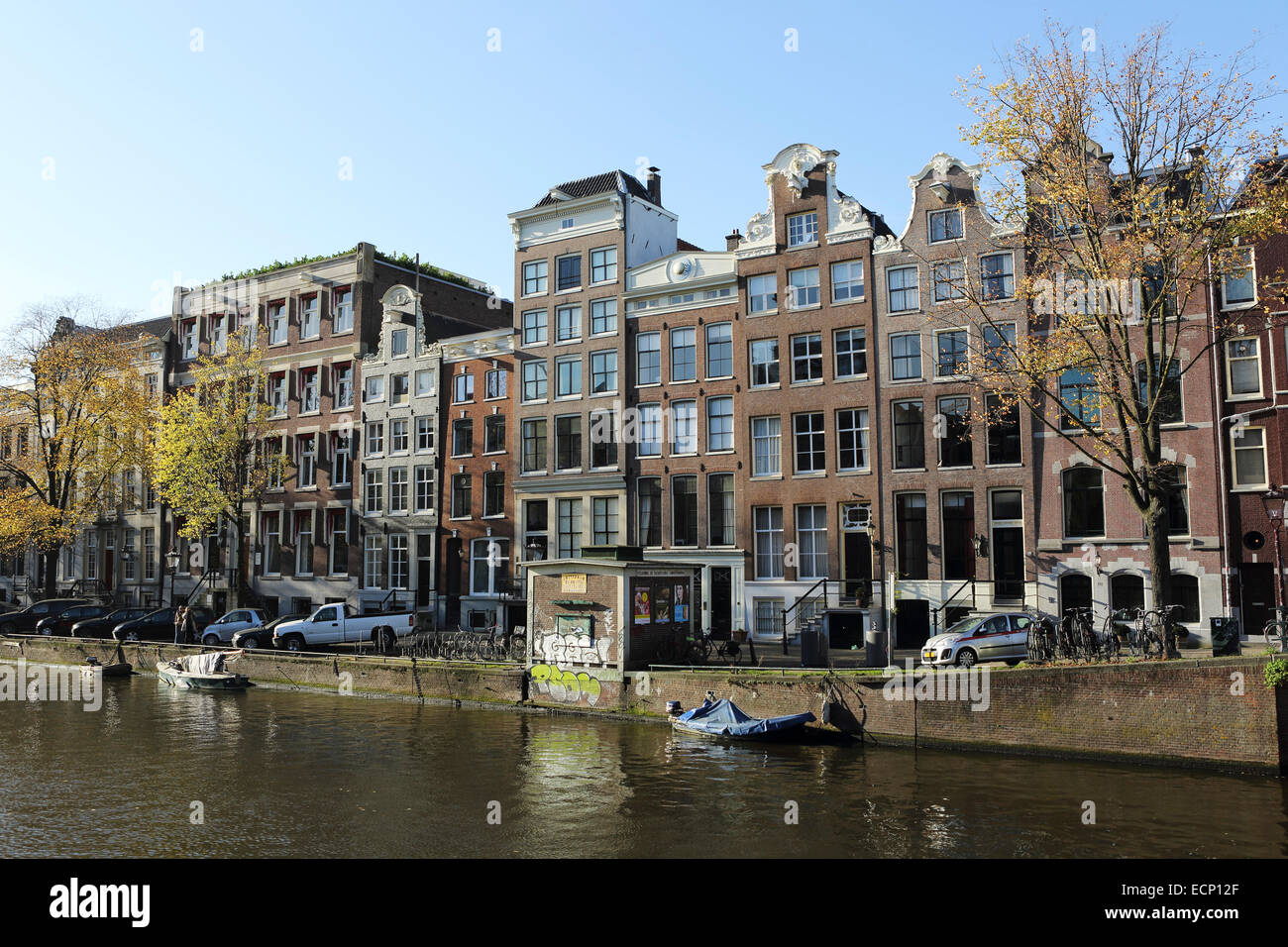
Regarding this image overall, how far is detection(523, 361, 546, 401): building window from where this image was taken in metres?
50.5

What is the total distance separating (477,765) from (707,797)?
21.6 ft

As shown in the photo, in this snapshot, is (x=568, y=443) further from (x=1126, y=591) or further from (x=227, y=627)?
(x=1126, y=591)

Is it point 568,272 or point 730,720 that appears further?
point 568,272

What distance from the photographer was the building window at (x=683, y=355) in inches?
1820

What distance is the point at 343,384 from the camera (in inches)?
2296

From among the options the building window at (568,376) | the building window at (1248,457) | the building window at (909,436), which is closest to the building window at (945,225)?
the building window at (909,436)

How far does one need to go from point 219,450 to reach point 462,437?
13389 mm

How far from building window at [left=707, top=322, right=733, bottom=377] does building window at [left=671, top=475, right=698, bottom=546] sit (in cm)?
478

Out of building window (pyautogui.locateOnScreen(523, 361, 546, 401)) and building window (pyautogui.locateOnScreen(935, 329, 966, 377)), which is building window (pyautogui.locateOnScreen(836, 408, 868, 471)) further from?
building window (pyautogui.locateOnScreen(523, 361, 546, 401))

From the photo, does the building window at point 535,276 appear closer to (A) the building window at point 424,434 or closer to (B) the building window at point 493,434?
(B) the building window at point 493,434

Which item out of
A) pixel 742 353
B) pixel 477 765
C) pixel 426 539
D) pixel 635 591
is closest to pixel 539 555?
pixel 426 539

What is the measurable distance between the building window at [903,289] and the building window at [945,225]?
1.52m

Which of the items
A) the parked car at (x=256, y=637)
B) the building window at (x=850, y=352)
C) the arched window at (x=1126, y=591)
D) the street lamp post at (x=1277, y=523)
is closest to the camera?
the street lamp post at (x=1277, y=523)

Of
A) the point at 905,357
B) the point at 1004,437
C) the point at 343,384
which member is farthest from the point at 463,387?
the point at 1004,437
